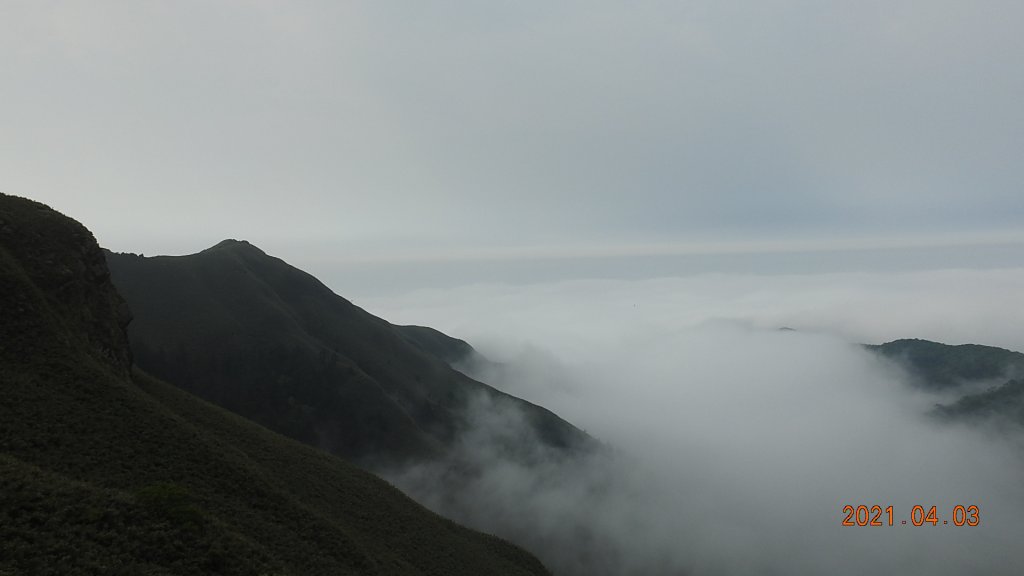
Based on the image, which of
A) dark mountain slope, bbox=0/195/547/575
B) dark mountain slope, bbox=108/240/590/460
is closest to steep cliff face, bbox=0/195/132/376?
dark mountain slope, bbox=0/195/547/575

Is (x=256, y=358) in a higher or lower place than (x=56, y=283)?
lower

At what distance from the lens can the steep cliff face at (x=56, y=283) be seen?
5481cm

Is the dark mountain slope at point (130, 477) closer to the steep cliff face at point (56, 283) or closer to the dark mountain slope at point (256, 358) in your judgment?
the steep cliff face at point (56, 283)

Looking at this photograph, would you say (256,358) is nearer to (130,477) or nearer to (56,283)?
(56,283)

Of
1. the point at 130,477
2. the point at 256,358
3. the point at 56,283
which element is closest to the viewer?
the point at 130,477

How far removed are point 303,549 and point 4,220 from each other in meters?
56.9

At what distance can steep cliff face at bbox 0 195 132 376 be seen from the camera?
5481 cm

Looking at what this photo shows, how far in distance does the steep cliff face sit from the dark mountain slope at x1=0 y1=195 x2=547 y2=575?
19 centimetres

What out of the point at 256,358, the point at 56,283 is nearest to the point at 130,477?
the point at 56,283

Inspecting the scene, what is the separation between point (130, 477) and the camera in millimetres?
44156

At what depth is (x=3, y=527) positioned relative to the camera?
27734 mm

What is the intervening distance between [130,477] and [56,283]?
33851 mm

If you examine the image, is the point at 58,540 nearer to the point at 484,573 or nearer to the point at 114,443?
the point at 114,443

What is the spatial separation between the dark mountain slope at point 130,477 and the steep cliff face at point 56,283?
19 cm
